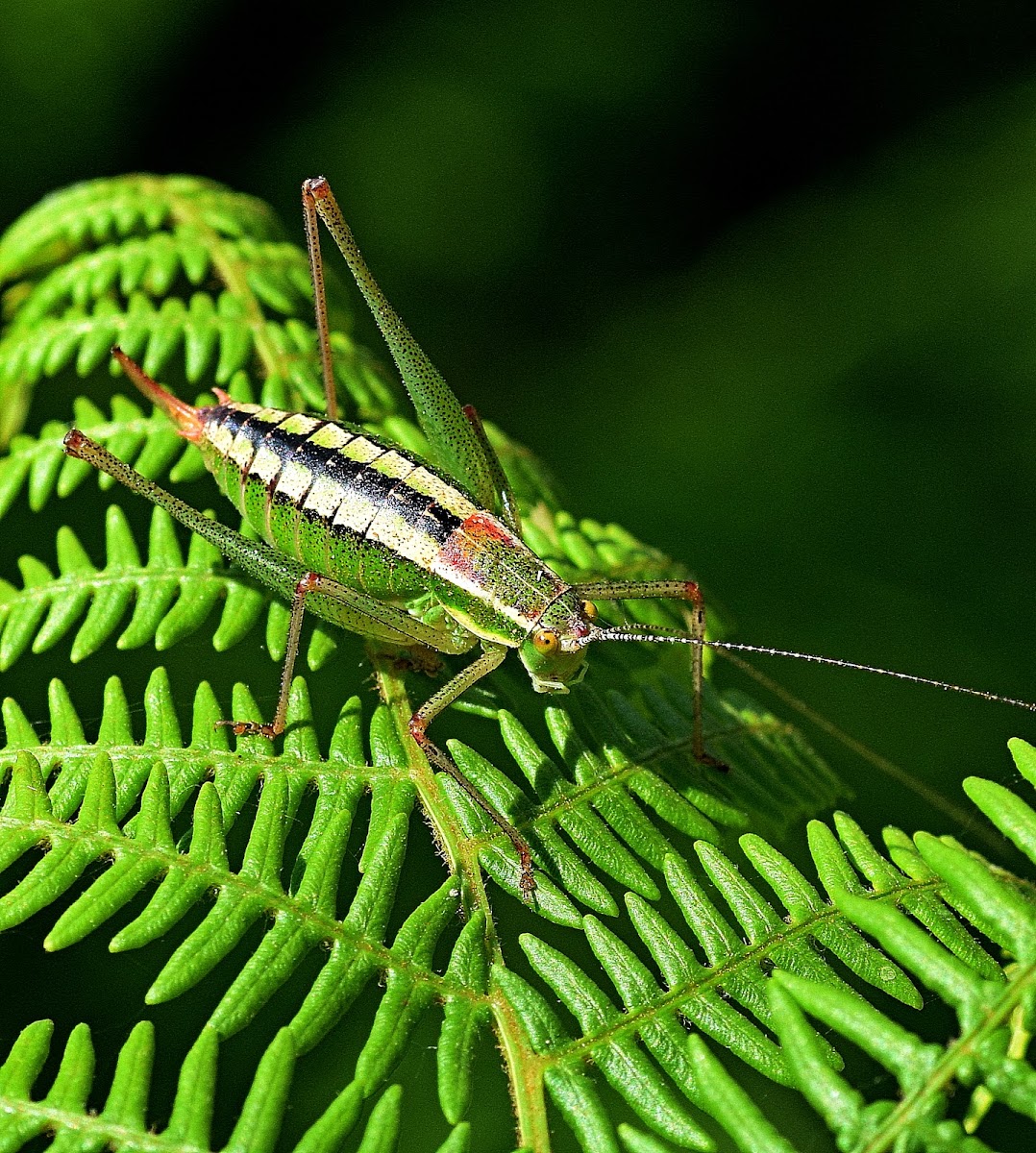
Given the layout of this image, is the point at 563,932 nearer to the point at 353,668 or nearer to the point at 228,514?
the point at 353,668

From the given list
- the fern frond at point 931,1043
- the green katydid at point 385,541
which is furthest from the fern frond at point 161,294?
the fern frond at point 931,1043

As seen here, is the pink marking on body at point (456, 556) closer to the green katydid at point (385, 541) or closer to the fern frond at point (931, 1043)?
the green katydid at point (385, 541)

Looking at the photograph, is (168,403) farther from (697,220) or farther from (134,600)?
(697,220)

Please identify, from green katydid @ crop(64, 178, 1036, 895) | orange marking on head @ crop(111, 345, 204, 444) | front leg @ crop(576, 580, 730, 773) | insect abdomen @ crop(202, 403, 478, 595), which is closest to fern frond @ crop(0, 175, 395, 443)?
orange marking on head @ crop(111, 345, 204, 444)

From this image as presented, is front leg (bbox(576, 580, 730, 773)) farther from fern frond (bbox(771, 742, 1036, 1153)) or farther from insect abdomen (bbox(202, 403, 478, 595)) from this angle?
fern frond (bbox(771, 742, 1036, 1153))

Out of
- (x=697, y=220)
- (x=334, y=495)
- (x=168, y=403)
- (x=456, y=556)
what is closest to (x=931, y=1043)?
(x=456, y=556)

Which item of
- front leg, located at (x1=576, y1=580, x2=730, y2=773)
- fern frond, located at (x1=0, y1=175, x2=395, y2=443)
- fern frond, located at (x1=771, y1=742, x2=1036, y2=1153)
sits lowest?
fern frond, located at (x1=771, y1=742, x2=1036, y2=1153)
